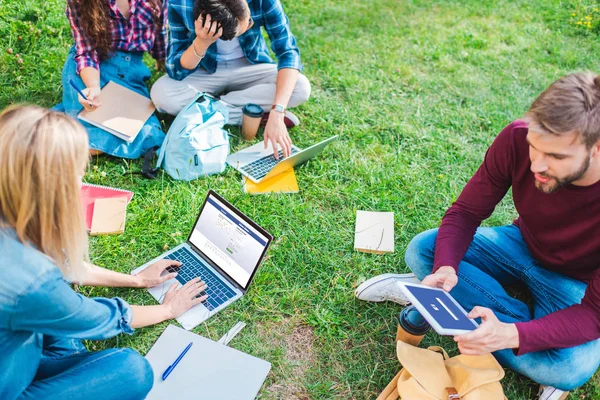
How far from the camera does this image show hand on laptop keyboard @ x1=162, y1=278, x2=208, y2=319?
250 centimetres

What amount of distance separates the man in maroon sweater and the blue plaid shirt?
5.70ft

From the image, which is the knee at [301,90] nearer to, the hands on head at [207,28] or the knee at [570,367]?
the hands on head at [207,28]

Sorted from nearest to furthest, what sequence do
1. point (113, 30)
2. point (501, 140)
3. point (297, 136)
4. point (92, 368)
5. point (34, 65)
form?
1. point (92, 368)
2. point (501, 140)
3. point (113, 30)
4. point (297, 136)
5. point (34, 65)

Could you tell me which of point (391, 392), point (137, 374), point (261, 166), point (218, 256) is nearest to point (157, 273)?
point (218, 256)

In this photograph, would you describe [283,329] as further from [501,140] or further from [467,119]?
[467,119]

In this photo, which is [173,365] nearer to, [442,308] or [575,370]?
[442,308]

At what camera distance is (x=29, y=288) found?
5.32 ft

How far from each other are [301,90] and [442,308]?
7.22ft

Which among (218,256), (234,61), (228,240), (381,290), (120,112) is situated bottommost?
(381,290)

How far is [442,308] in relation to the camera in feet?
6.95

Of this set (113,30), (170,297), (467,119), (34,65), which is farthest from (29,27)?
(467,119)

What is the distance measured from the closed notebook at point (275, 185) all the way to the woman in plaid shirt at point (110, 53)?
0.74 meters

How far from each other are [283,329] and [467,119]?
2.52 meters

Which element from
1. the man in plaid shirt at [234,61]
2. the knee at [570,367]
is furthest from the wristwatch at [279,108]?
the knee at [570,367]
